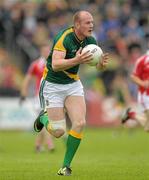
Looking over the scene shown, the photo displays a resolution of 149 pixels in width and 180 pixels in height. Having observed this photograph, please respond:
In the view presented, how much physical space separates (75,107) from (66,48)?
1.01 m

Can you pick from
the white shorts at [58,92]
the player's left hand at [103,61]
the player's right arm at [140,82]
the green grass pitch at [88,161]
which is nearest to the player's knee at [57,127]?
the white shorts at [58,92]

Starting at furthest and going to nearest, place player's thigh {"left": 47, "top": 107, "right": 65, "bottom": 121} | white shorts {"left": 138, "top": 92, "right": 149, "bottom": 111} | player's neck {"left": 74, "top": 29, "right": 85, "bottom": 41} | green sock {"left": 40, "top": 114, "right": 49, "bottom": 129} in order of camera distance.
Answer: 1. white shorts {"left": 138, "top": 92, "right": 149, "bottom": 111}
2. green sock {"left": 40, "top": 114, "right": 49, "bottom": 129}
3. player's thigh {"left": 47, "top": 107, "right": 65, "bottom": 121}
4. player's neck {"left": 74, "top": 29, "right": 85, "bottom": 41}

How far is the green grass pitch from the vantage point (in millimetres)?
12469

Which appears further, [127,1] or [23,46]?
[127,1]

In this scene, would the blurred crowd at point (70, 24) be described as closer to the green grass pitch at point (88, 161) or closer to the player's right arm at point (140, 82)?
the green grass pitch at point (88, 161)

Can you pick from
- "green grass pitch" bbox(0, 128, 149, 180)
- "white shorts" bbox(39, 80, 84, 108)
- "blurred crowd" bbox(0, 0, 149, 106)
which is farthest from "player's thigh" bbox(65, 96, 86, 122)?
"blurred crowd" bbox(0, 0, 149, 106)

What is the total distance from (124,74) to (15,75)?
4583 mm

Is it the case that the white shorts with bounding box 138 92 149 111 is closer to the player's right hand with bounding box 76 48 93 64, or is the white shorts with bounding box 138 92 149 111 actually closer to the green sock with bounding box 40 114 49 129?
the green sock with bounding box 40 114 49 129

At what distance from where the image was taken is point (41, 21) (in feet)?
103

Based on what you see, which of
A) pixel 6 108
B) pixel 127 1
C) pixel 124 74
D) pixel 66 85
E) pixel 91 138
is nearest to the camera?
pixel 66 85

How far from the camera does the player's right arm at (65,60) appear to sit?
11867 mm

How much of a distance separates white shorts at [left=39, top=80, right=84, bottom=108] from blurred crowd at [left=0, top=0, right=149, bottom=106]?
15.8m

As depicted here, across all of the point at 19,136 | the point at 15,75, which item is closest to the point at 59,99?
the point at 19,136

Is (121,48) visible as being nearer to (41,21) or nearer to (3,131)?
(41,21)
